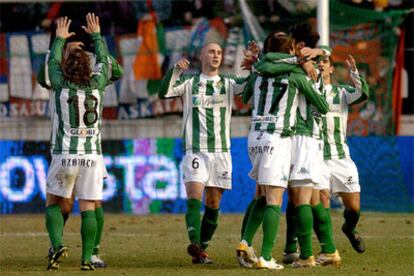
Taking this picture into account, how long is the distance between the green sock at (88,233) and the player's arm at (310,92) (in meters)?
2.31

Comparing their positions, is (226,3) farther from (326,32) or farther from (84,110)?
(84,110)

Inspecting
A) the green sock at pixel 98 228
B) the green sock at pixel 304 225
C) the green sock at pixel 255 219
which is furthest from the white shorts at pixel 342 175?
the green sock at pixel 98 228

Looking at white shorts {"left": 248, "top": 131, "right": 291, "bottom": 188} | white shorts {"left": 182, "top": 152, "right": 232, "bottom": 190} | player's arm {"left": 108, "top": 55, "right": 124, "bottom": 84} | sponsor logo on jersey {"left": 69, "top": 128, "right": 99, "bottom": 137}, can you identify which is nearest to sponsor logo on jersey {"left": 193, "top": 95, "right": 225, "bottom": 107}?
white shorts {"left": 182, "top": 152, "right": 232, "bottom": 190}

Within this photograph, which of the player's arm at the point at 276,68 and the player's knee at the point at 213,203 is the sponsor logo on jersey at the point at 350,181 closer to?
the player's knee at the point at 213,203

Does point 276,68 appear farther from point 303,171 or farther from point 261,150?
point 303,171

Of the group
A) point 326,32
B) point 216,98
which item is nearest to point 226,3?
point 326,32

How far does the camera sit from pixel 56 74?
13.2 m

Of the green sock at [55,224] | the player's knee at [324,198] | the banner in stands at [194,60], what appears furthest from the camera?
the banner in stands at [194,60]

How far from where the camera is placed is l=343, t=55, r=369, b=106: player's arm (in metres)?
14.2

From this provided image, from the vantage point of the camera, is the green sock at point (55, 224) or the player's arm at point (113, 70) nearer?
the green sock at point (55, 224)

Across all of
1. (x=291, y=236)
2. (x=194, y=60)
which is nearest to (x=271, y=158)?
(x=291, y=236)

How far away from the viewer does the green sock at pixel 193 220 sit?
13734mm

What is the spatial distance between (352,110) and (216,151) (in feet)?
37.8

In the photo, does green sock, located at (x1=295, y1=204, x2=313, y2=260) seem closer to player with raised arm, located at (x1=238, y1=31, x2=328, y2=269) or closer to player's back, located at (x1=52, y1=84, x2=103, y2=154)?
player with raised arm, located at (x1=238, y1=31, x2=328, y2=269)
